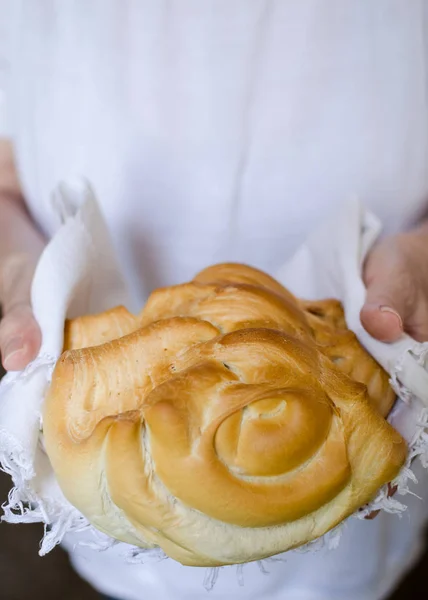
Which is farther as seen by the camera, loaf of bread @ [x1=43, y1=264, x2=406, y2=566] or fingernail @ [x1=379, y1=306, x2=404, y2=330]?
fingernail @ [x1=379, y1=306, x2=404, y2=330]

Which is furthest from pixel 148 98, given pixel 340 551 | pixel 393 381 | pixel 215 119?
pixel 340 551

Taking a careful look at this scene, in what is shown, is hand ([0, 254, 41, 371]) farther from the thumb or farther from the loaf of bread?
the thumb

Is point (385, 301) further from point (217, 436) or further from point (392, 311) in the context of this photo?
point (217, 436)

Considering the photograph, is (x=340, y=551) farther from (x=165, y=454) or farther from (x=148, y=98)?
(x=148, y=98)

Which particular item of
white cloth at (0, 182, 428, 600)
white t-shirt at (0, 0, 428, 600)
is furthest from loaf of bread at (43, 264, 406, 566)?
white t-shirt at (0, 0, 428, 600)

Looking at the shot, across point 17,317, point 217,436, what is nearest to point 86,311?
point 17,317

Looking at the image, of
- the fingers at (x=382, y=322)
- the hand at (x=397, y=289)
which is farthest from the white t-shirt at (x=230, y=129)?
the fingers at (x=382, y=322)

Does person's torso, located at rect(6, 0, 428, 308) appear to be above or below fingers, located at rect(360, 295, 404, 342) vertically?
above
